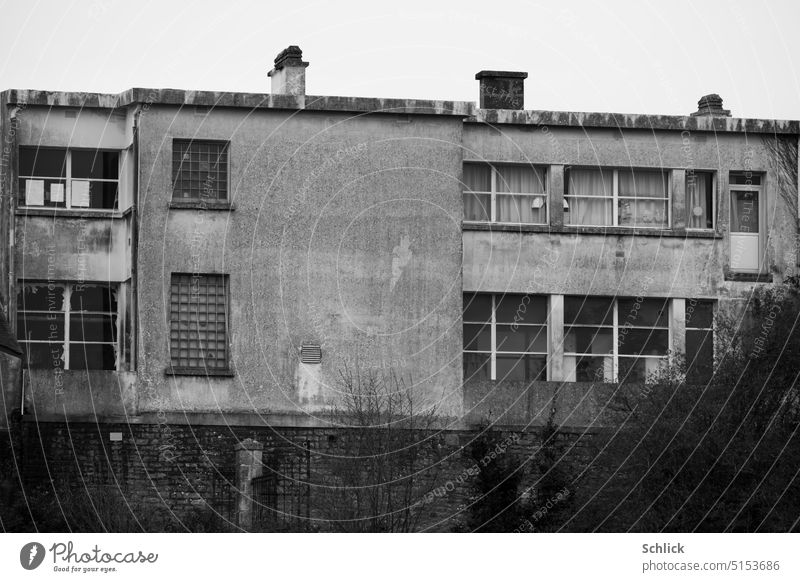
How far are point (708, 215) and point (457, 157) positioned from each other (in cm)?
691

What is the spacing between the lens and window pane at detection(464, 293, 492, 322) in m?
39.6

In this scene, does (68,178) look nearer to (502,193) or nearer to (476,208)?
(476,208)

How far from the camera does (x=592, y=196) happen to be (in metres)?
40.8

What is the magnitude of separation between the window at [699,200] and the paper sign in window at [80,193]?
49.0 feet

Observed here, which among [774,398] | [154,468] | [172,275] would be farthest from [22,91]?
[774,398]

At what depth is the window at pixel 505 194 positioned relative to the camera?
40.2 metres

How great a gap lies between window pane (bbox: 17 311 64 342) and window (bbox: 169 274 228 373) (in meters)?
2.95

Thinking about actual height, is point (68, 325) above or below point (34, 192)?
below

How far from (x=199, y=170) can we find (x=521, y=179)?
26.7ft

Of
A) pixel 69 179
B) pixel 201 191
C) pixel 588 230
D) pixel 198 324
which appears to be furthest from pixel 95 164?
pixel 588 230

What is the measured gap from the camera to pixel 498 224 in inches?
1569

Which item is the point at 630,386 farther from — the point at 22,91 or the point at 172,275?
the point at 22,91

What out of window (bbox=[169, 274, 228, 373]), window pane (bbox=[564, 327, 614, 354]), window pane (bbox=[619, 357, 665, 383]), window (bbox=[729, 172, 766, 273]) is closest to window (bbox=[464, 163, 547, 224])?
window pane (bbox=[564, 327, 614, 354])

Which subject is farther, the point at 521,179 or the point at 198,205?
the point at 521,179
